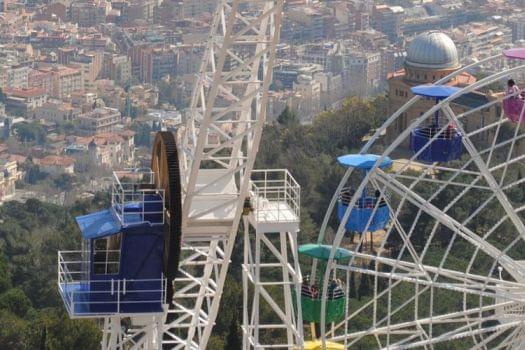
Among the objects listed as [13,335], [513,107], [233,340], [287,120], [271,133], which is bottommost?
[287,120]

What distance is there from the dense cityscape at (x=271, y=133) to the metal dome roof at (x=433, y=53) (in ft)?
0.24

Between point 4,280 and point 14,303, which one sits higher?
point 4,280

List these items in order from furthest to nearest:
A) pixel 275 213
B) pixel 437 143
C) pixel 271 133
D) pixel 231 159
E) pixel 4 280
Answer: pixel 271 133
pixel 4 280
pixel 231 159
pixel 275 213
pixel 437 143

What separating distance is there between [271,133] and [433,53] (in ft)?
34.1

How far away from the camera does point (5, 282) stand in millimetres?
37562

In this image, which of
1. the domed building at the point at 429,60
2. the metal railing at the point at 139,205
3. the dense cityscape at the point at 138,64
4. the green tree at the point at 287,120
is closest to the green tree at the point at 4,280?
the metal railing at the point at 139,205

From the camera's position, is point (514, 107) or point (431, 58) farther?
point (431, 58)

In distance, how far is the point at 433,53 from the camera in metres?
55.8

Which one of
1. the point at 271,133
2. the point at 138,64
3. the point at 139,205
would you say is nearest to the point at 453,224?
the point at 139,205

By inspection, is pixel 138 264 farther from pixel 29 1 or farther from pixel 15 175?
pixel 29 1

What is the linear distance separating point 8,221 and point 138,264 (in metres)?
50.8

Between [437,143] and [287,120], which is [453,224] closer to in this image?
[437,143]

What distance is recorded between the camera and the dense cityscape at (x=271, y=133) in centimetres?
2209

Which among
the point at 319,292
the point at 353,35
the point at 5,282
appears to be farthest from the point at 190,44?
the point at 319,292
